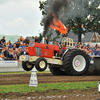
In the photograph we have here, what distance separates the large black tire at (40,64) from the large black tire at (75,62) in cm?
104

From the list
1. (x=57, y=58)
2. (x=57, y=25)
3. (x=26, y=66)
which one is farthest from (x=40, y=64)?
(x=57, y=25)

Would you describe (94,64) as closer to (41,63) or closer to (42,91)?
(41,63)

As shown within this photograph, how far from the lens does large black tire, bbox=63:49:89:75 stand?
34.5 ft

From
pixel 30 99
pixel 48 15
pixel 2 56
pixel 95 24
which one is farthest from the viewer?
pixel 95 24

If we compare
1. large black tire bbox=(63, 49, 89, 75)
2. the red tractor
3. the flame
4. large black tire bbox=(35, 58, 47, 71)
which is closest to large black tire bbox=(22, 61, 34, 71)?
the red tractor

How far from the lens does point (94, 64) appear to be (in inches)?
468

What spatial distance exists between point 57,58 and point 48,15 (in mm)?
2670

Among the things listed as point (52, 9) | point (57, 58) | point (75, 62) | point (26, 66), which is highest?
point (52, 9)

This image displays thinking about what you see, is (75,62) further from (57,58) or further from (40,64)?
(40,64)

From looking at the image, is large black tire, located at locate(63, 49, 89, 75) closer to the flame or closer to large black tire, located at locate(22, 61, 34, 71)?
the flame

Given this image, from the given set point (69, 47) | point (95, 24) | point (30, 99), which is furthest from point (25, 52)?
point (95, 24)

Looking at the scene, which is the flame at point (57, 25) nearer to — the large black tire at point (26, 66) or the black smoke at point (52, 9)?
the black smoke at point (52, 9)

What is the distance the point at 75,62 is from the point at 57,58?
1063 mm

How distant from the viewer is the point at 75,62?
10867mm
